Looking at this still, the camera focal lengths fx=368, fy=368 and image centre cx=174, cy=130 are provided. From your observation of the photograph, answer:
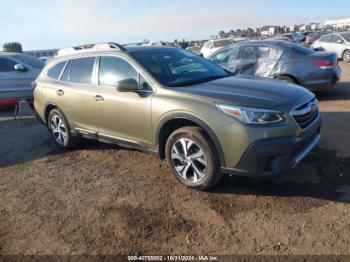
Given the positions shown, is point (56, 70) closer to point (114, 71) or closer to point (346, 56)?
point (114, 71)

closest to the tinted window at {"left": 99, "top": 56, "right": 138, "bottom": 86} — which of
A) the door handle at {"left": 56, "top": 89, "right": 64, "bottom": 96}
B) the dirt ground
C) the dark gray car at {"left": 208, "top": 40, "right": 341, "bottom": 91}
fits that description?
the door handle at {"left": 56, "top": 89, "right": 64, "bottom": 96}

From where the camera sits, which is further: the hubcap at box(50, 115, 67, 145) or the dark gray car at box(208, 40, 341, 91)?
the dark gray car at box(208, 40, 341, 91)

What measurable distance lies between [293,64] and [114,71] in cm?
497

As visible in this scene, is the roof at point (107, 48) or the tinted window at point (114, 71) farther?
the roof at point (107, 48)

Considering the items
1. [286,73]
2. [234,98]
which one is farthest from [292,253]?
[286,73]

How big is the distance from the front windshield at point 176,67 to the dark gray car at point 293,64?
11.9 ft

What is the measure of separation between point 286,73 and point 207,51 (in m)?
14.2

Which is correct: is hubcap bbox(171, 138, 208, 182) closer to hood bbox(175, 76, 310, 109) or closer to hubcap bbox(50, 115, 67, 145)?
hood bbox(175, 76, 310, 109)

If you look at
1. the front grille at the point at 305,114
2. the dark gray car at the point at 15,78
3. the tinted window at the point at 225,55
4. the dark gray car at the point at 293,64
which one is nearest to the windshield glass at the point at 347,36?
the dark gray car at the point at 293,64

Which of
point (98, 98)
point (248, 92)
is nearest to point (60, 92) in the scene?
point (98, 98)

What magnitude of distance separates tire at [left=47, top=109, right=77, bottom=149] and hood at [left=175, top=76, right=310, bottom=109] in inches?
106

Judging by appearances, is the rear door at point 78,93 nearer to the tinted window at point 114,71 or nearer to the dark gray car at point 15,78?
the tinted window at point 114,71

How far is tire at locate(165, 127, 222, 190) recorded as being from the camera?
163 inches

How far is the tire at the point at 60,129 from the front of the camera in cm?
635
